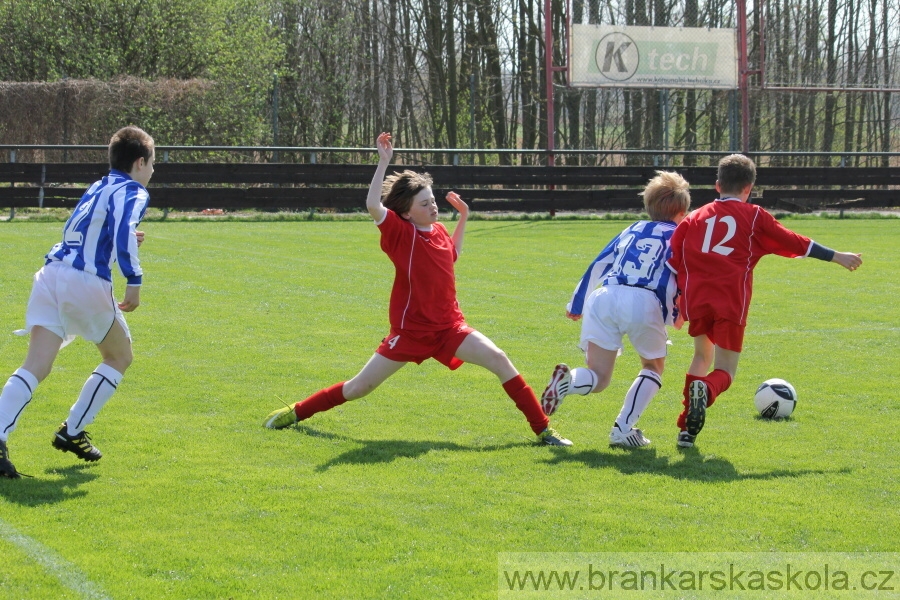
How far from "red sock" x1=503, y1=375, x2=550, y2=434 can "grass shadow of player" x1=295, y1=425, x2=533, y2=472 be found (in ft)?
0.35

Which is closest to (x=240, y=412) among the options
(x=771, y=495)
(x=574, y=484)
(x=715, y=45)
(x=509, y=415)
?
(x=509, y=415)

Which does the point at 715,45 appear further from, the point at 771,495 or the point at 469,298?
the point at 771,495

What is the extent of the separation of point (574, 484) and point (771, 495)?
32.7 inches

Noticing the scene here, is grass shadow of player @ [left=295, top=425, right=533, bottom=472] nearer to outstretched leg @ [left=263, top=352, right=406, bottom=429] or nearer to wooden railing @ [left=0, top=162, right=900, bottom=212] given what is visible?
outstretched leg @ [left=263, top=352, right=406, bottom=429]

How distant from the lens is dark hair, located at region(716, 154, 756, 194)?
5629 mm

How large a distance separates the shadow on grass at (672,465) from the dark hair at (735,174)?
1.42 metres

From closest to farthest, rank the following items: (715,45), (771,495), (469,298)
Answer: (771,495) < (469,298) < (715,45)

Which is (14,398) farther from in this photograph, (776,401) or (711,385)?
(776,401)

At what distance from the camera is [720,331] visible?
18.0 ft

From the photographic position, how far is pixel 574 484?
15.2 feet

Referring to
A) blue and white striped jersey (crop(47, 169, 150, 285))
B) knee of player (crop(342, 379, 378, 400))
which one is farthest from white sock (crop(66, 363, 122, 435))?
knee of player (crop(342, 379, 378, 400))

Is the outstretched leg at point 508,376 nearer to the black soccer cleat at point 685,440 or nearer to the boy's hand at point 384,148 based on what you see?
the black soccer cleat at point 685,440

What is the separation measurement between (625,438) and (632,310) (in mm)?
652

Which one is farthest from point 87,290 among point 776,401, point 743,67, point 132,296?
point 743,67
